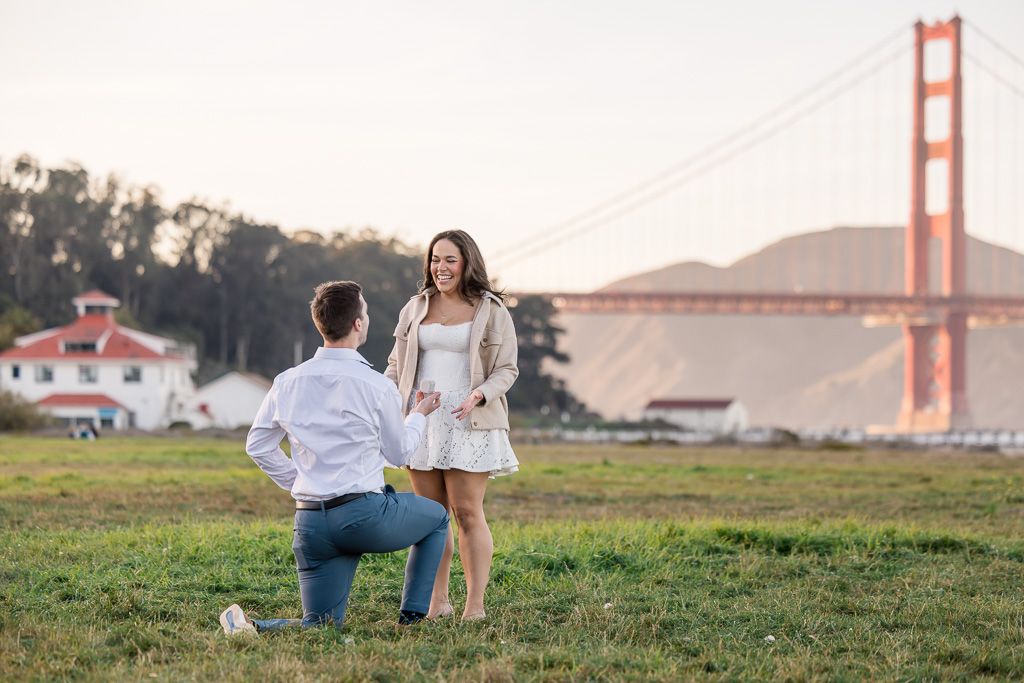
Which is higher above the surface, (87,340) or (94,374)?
(87,340)

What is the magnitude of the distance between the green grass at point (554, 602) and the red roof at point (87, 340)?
4319 centimetres

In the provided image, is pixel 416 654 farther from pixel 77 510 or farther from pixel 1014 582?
pixel 77 510

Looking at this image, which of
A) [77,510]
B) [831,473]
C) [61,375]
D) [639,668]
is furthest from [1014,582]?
[61,375]

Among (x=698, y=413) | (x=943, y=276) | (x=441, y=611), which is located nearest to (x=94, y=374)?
(x=698, y=413)

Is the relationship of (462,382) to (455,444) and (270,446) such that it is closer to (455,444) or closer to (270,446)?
(455,444)

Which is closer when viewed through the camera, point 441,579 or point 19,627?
point 19,627

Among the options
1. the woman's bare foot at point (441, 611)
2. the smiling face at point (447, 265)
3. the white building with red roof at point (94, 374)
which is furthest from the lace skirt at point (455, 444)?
the white building with red roof at point (94, 374)

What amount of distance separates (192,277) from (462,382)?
68.2 m

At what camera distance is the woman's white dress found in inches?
191

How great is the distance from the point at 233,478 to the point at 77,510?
19.8ft

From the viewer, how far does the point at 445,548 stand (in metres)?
5.03

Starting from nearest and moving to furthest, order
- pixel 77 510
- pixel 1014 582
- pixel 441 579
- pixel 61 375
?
pixel 441 579
pixel 1014 582
pixel 77 510
pixel 61 375

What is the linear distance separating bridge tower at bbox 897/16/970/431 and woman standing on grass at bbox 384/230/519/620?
66970 millimetres

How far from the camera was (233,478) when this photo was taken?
15680 mm
